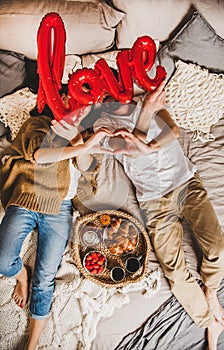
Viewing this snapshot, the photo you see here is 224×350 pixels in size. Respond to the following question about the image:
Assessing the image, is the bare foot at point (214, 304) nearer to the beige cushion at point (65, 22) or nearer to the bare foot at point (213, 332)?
the bare foot at point (213, 332)

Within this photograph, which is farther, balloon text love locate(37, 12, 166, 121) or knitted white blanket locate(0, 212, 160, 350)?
knitted white blanket locate(0, 212, 160, 350)

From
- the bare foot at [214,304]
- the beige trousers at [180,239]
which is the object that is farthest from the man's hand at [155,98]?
the bare foot at [214,304]

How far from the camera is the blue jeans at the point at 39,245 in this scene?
1270 millimetres

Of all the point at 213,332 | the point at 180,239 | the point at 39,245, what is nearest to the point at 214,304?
the point at 213,332

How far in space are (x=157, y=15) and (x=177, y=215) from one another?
A: 0.73 m

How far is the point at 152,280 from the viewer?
136 centimetres

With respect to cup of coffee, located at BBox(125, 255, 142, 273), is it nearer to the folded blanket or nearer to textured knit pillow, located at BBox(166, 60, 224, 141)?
the folded blanket

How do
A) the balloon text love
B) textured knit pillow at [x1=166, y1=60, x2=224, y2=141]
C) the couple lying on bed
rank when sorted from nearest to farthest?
1. the balloon text love
2. the couple lying on bed
3. textured knit pillow at [x1=166, y1=60, x2=224, y2=141]

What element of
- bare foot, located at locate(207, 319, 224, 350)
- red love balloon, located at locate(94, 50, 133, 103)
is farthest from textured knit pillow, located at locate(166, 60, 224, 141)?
bare foot, located at locate(207, 319, 224, 350)

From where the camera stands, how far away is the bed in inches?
52.9

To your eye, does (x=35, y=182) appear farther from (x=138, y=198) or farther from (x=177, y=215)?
(x=177, y=215)

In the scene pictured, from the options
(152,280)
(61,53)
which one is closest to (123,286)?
(152,280)

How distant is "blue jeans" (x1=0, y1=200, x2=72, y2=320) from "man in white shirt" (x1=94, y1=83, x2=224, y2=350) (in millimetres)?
307

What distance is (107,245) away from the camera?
1405 mm
